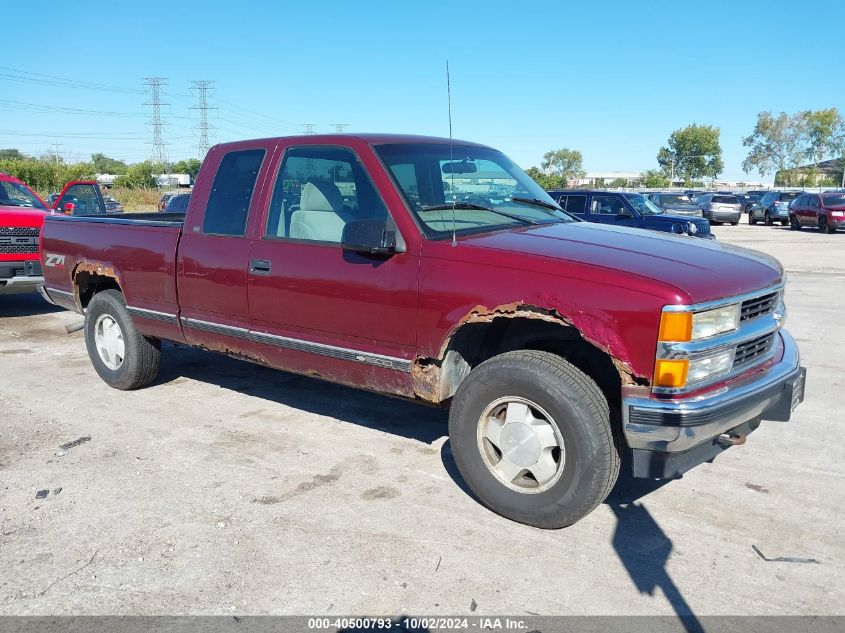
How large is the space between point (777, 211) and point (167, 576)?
118ft

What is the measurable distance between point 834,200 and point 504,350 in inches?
1144

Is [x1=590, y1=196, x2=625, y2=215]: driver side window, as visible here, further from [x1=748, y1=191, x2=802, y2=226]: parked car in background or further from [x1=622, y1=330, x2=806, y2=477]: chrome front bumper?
[x1=748, y1=191, x2=802, y2=226]: parked car in background

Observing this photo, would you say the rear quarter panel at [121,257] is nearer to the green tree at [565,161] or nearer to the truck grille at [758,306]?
the truck grille at [758,306]

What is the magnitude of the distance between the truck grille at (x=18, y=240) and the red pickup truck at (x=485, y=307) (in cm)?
478

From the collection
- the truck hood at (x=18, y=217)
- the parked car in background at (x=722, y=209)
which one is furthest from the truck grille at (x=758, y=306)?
the parked car in background at (x=722, y=209)

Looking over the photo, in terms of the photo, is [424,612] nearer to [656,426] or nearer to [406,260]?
[656,426]

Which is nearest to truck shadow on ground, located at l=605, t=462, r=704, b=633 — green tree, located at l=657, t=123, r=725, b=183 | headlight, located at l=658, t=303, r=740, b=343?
headlight, located at l=658, t=303, r=740, b=343

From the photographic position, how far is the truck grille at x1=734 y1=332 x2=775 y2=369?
346 centimetres

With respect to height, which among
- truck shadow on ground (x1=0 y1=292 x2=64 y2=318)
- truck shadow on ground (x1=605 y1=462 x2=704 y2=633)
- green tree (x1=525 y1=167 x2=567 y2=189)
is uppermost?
green tree (x1=525 y1=167 x2=567 y2=189)

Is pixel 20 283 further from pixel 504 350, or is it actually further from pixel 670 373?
pixel 670 373

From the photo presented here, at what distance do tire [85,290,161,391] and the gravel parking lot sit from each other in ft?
0.99

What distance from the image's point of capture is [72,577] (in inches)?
124

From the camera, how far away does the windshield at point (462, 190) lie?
411 cm

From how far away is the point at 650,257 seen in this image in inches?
139
